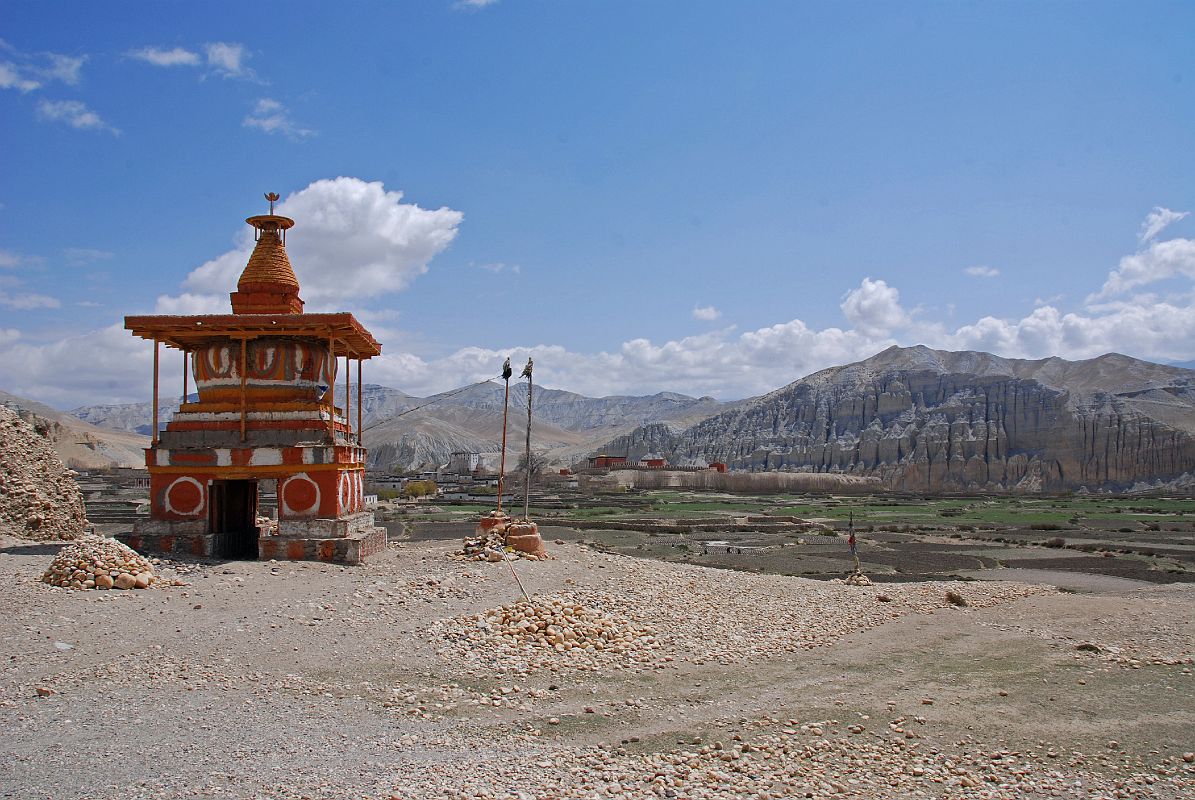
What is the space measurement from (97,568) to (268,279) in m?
7.94

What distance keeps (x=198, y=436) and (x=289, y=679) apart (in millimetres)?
9089

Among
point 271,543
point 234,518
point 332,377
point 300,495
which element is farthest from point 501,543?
point 234,518

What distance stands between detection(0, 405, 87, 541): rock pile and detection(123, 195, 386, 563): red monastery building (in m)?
2.45

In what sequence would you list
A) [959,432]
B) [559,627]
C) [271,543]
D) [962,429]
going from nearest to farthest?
[559,627], [271,543], [959,432], [962,429]

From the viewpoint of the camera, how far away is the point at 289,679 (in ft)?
32.0

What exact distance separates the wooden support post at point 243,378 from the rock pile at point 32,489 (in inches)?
186

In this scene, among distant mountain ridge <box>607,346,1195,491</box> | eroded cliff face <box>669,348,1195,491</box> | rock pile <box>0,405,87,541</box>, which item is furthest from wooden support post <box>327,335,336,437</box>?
distant mountain ridge <box>607,346,1195,491</box>

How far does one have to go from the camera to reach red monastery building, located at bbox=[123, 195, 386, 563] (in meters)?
16.8

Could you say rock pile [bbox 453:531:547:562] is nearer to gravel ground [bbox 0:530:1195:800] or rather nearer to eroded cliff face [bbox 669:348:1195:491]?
gravel ground [bbox 0:530:1195:800]

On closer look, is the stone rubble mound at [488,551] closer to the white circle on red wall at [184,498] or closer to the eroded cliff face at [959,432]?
the white circle on red wall at [184,498]

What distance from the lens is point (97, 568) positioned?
1258 centimetres

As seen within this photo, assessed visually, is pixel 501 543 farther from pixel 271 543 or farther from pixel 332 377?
pixel 332 377

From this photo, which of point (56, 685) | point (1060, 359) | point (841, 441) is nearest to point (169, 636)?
point (56, 685)

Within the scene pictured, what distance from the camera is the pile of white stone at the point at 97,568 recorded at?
40.4 feet
